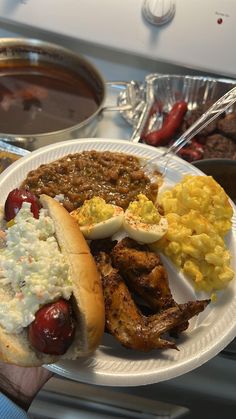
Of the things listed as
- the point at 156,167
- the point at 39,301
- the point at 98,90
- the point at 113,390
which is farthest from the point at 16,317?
the point at 98,90

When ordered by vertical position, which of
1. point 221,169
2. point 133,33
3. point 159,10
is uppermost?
point 159,10

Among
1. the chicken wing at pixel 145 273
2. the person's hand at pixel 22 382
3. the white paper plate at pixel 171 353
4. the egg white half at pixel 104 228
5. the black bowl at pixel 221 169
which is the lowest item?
the person's hand at pixel 22 382

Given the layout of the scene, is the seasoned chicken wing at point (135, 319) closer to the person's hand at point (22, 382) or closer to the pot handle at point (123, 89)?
the person's hand at point (22, 382)

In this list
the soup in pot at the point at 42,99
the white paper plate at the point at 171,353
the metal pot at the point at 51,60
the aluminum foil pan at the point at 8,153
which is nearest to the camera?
the white paper plate at the point at 171,353

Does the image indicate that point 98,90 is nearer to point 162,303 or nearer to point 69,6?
point 69,6

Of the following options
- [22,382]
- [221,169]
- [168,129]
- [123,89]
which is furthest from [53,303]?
[123,89]

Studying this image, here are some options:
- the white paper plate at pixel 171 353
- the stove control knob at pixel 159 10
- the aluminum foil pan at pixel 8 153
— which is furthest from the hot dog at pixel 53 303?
the stove control knob at pixel 159 10

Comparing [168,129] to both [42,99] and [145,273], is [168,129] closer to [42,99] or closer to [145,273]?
[42,99]
